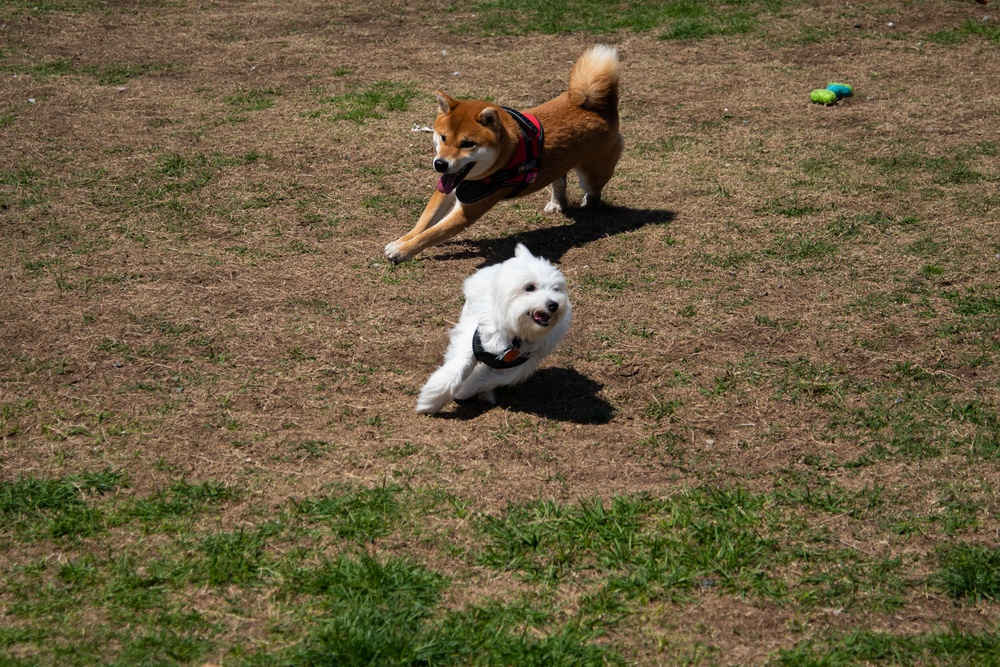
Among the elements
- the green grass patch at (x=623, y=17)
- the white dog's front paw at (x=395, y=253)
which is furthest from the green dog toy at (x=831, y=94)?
the white dog's front paw at (x=395, y=253)

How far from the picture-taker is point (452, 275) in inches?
219

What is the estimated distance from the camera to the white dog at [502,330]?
3961mm

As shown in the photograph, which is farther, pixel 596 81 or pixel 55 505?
pixel 596 81

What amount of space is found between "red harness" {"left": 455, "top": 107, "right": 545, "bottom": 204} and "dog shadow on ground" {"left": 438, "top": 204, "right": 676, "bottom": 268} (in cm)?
37

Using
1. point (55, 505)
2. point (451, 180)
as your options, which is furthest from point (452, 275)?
point (55, 505)

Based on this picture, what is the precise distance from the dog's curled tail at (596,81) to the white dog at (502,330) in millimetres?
2268

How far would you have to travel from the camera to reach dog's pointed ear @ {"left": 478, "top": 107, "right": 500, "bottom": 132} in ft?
18.1

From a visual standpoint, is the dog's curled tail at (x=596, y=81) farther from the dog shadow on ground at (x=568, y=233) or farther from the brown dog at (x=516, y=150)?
the dog shadow on ground at (x=568, y=233)

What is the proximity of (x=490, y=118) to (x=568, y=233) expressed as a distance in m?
1.02

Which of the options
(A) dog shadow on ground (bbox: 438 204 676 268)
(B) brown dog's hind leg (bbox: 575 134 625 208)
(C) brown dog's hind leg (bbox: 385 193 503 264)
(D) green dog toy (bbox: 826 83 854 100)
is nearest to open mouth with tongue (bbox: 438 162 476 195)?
(C) brown dog's hind leg (bbox: 385 193 503 264)

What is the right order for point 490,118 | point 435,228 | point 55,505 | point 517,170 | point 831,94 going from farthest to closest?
point 831,94 < point 517,170 < point 435,228 < point 490,118 < point 55,505

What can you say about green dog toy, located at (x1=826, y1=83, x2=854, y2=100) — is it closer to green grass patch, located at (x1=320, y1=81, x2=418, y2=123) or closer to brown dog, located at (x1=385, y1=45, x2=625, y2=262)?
brown dog, located at (x1=385, y1=45, x2=625, y2=262)

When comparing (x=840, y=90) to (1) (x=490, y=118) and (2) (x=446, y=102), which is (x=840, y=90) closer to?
(1) (x=490, y=118)

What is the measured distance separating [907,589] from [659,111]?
566 cm
